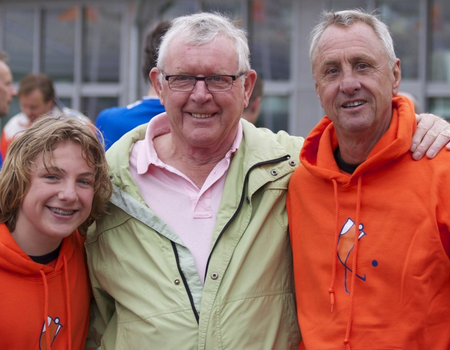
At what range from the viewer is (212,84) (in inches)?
99.4

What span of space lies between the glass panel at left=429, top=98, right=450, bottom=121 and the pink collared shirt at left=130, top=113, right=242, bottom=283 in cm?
557

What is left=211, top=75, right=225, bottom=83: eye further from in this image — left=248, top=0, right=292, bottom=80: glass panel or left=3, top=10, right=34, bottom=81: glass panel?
left=3, top=10, right=34, bottom=81: glass panel

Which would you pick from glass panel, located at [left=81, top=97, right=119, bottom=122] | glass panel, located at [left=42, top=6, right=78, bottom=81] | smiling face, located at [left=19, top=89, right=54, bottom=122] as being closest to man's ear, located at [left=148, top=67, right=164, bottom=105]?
smiling face, located at [left=19, top=89, right=54, bottom=122]

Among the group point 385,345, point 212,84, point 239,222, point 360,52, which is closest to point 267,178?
point 239,222

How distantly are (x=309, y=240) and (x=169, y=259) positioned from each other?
22.4 inches

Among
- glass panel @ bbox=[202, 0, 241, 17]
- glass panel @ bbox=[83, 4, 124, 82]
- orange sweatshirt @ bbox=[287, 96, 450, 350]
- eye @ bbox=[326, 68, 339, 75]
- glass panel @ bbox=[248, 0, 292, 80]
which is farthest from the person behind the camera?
glass panel @ bbox=[83, 4, 124, 82]

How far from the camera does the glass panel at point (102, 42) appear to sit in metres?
8.99

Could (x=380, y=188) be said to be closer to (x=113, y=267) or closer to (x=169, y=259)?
(x=169, y=259)

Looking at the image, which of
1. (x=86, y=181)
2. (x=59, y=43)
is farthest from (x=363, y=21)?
(x=59, y=43)

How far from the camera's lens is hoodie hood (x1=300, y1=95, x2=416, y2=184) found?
7.41ft

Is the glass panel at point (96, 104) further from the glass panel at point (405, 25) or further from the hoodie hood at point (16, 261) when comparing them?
the hoodie hood at point (16, 261)

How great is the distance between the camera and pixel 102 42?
30.0 ft

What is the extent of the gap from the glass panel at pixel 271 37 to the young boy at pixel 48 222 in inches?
230

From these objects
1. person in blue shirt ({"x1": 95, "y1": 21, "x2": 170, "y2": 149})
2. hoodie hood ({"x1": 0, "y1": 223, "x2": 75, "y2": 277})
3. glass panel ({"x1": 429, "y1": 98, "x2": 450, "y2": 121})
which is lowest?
glass panel ({"x1": 429, "y1": 98, "x2": 450, "y2": 121})
